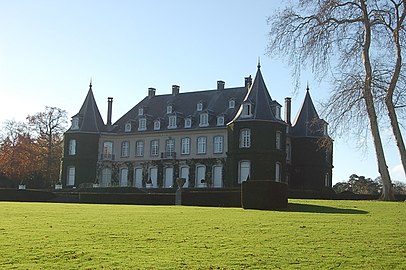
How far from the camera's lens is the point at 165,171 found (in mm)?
51469

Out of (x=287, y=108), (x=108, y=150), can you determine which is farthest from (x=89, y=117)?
(x=287, y=108)

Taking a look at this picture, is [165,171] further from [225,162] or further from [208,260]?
[208,260]

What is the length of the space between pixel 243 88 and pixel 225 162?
683 cm

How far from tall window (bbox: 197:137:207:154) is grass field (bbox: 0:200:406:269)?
33485mm

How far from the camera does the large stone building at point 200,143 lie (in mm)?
45344

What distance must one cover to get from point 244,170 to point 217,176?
3815 millimetres

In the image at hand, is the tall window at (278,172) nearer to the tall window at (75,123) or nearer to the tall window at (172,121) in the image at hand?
the tall window at (172,121)

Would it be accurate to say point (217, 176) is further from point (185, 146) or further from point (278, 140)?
point (278, 140)

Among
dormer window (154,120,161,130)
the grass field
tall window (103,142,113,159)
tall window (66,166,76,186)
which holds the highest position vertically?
dormer window (154,120,161,130)

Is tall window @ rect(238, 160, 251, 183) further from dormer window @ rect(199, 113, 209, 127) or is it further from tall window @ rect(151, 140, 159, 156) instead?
tall window @ rect(151, 140, 159, 156)

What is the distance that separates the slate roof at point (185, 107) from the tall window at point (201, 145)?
125cm

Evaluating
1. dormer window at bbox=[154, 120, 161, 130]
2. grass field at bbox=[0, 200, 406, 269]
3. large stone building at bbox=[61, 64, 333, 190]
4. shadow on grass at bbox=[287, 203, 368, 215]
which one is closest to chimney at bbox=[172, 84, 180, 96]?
large stone building at bbox=[61, 64, 333, 190]

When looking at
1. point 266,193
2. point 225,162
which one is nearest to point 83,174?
point 225,162

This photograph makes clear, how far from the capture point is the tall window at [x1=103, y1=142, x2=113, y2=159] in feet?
178
